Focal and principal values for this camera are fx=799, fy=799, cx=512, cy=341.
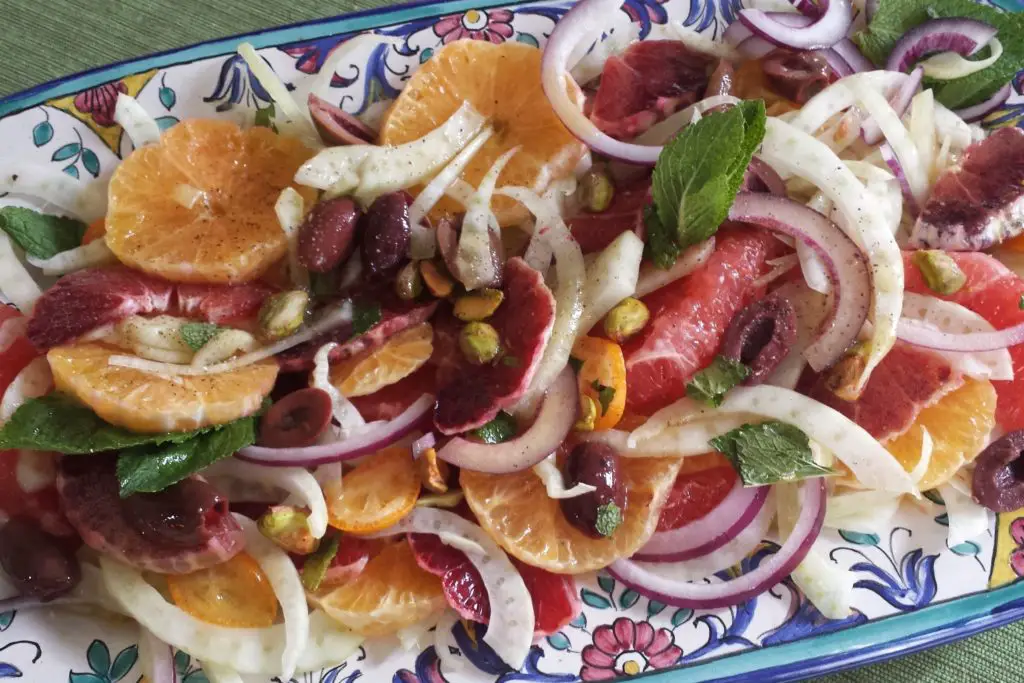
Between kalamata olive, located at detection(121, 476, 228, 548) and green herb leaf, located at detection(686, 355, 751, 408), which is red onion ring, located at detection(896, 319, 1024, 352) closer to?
green herb leaf, located at detection(686, 355, 751, 408)

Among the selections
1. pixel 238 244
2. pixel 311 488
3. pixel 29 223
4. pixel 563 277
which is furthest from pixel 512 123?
pixel 29 223

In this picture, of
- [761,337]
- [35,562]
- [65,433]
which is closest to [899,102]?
[761,337]

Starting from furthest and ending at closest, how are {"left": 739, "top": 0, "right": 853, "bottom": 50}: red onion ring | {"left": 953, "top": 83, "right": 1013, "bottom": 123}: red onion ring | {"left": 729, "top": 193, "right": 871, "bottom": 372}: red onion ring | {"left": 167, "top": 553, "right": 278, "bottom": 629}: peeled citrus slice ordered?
1. {"left": 953, "top": 83, "right": 1013, "bottom": 123}: red onion ring
2. {"left": 739, "top": 0, "right": 853, "bottom": 50}: red onion ring
3. {"left": 729, "top": 193, "right": 871, "bottom": 372}: red onion ring
4. {"left": 167, "top": 553, "right": 278, "bottom": 629}: peeled citrus slice

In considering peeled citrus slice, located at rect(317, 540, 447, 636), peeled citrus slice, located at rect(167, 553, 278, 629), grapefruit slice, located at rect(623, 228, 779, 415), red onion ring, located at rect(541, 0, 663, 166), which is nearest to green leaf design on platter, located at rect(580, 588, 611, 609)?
peeled citrus slice, located at rect(317, 540, 447, 636)

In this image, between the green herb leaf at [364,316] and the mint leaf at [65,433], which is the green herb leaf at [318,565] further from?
the green herb leaf at [364,316]

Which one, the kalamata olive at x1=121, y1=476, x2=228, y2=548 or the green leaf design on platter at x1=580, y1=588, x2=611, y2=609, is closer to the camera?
the kalamata olive at x1=121, y1=476, x2=228, y2=548

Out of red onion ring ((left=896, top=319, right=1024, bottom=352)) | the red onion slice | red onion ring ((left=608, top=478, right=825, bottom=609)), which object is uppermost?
the red onion slice

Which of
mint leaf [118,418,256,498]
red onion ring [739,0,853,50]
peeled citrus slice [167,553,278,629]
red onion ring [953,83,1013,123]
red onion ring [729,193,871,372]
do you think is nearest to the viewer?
mint leaf [118,418,256,498]
